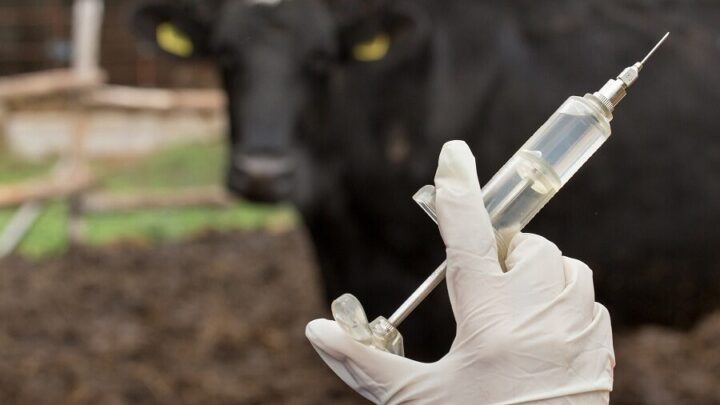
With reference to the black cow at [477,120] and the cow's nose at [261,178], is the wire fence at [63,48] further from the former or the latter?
A: the cow's nose at [261,178]

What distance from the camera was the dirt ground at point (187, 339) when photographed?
346 centimetres

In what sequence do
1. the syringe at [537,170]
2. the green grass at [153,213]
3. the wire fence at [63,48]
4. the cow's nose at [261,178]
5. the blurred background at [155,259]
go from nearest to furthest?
the syringe at [537,170] < the cow's nose at [261,178] < the blurred background at [155,259] < the green grass at [153,213] < the wire fence at [63,48]

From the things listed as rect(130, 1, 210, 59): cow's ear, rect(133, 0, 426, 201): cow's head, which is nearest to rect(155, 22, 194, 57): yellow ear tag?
rect(130, 1, 210, 59): cow's ear

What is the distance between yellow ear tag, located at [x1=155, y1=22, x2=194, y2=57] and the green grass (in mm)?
2195

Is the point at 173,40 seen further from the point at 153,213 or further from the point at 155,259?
the point at 153,213

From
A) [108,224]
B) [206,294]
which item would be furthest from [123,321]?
[108,224]

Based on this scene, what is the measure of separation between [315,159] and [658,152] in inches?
40.9

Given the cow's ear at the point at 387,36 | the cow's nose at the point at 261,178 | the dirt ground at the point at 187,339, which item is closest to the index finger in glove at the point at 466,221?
the cow's nose at the point at 261,178

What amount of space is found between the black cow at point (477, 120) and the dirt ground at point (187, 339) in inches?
15.9

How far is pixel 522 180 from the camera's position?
1084 millimetres

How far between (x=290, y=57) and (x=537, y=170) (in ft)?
6.82

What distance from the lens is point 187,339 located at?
13.2 ft

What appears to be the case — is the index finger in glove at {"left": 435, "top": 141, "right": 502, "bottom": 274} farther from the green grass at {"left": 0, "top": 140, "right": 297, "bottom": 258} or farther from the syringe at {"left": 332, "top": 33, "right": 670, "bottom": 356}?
the green grass at {"left": 0, "top": 140, "right": 297, "bottom": 258}

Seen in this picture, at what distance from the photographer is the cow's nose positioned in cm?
288
